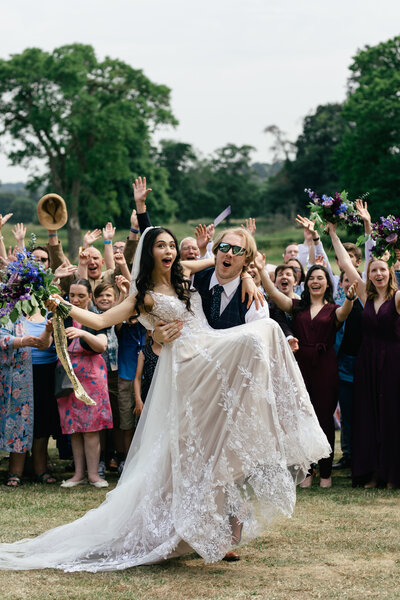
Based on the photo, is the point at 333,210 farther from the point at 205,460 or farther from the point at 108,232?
the point at 205,460

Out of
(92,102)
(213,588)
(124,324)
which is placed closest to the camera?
(213,588)

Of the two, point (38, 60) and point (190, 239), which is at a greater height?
point (38, 60)

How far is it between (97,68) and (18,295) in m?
50.9

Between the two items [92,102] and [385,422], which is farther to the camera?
[92,102]

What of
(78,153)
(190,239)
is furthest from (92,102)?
(190,239)

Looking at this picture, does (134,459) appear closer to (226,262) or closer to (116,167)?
(226,262)

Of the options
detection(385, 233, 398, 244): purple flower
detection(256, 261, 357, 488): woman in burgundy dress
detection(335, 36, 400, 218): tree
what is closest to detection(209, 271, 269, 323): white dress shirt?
detection(256, 261, 357, 488): woman in burgundy dress

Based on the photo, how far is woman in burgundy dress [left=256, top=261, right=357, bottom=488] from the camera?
27.5 feet

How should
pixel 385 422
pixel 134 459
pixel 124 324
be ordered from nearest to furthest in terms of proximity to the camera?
pixel 134 459
pixel 385 422
pixel 124 324

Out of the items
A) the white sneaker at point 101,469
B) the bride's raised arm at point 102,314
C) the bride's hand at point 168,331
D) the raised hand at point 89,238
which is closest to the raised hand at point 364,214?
the raised hand at point 89,238

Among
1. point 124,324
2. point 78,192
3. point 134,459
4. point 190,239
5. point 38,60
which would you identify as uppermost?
point 38,60

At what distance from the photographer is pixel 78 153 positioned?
52.5m

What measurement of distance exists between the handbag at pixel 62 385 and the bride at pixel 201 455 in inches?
101

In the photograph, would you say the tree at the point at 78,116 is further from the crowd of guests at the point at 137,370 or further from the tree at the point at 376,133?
the crowd of guests at the point at 137,370
